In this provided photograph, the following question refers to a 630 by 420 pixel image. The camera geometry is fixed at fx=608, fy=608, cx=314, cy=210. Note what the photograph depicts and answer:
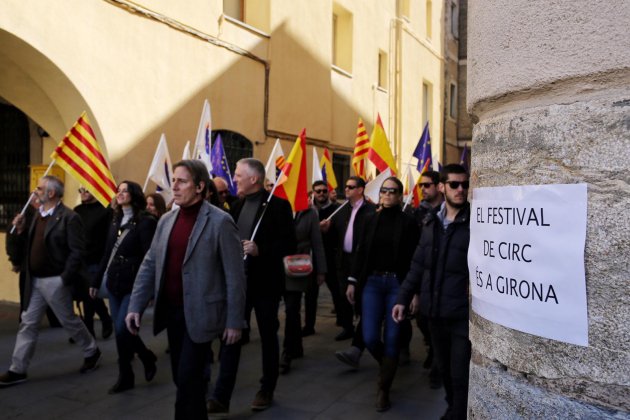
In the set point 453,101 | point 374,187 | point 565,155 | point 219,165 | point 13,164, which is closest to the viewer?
point 565,155

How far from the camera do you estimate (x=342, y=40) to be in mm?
16094

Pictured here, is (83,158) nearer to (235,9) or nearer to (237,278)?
(237,278)

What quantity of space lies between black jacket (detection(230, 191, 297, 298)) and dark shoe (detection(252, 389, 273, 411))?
77 centimetres

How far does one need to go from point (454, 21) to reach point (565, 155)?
84.2 ft

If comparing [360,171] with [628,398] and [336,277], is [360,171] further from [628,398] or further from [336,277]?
[628,398]

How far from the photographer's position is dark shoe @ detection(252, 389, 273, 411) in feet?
15.5

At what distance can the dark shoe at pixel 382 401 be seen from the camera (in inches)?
186

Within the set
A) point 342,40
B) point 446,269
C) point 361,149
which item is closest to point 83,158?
point 446,269

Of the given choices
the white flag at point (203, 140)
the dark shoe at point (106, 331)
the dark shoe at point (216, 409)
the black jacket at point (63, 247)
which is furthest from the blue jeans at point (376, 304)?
the white flag at point (203, 140)

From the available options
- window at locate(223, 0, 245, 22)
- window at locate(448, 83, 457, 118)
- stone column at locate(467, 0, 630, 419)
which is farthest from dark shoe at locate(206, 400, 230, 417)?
window at locate(448, 83, 457, 118)

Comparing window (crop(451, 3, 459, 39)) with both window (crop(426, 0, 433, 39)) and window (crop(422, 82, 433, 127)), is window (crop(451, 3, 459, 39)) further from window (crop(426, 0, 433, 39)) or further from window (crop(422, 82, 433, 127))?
window (crop(422, 82, 433, 127))

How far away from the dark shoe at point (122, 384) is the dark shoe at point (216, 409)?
113 centimetres

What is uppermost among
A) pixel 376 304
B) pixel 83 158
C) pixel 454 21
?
pixel 454 21

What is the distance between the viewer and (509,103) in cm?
187
